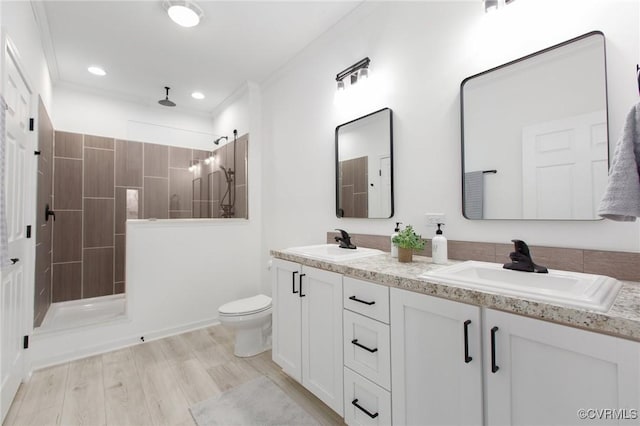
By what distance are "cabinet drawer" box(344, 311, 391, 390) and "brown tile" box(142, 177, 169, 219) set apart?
8.07 ft

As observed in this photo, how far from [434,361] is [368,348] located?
0.34 meters

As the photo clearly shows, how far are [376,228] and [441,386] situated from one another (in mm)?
1132

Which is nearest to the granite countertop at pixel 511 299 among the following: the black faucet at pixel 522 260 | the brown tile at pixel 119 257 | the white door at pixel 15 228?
the black faucet at pixel 522 260

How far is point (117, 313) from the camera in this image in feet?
9.59

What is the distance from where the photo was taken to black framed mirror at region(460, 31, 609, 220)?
1192 mm

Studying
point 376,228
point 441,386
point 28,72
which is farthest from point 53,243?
point 441,386

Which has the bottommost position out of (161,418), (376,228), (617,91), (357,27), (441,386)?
(161,418)

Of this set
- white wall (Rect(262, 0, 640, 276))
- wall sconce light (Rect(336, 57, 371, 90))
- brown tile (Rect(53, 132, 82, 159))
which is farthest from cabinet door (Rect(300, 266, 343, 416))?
brown tile (Rect(53, 132, 82, 159))

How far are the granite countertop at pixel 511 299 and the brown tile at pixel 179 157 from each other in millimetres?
2669

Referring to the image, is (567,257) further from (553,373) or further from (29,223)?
(29,223)

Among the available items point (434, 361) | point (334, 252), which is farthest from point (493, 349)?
point (334, 252)

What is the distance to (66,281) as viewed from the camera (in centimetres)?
336

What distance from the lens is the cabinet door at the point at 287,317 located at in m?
1.85

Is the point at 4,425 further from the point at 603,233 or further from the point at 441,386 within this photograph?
the point at 603,233
